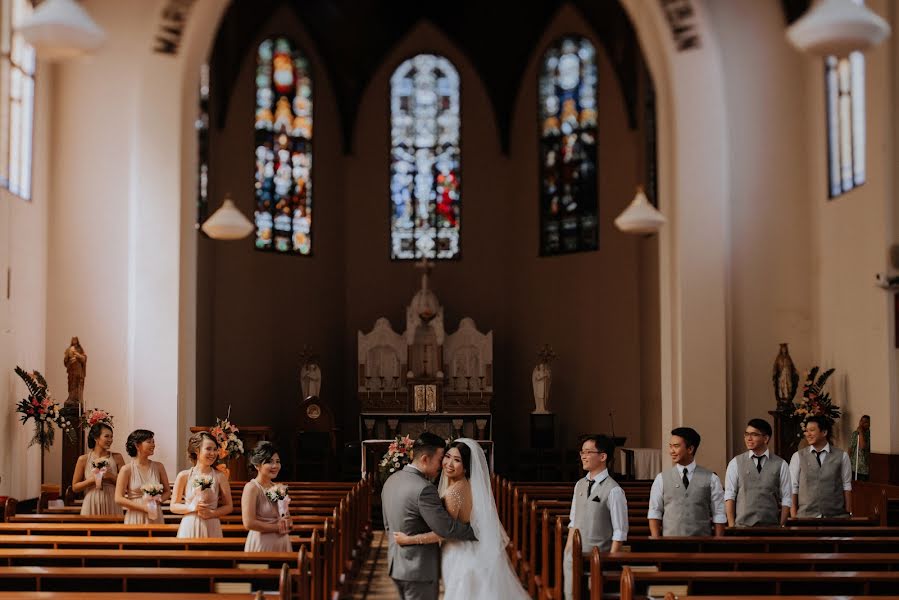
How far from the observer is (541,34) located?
2159 centimetres

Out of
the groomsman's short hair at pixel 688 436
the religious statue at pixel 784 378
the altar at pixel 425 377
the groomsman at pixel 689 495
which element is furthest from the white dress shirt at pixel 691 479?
the altar at pixel 425 377

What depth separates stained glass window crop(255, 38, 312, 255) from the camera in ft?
67.9

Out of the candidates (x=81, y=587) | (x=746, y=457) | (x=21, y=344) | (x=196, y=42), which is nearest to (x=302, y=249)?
(x=196, y=42)

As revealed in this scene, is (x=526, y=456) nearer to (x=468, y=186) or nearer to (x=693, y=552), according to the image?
(x=468, y=186)

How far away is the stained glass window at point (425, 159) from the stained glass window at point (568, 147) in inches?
72.3

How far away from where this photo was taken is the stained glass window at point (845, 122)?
12656 mm

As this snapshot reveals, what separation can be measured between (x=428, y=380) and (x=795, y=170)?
7737mm

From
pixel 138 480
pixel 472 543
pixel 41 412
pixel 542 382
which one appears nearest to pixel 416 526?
pixel 472 543

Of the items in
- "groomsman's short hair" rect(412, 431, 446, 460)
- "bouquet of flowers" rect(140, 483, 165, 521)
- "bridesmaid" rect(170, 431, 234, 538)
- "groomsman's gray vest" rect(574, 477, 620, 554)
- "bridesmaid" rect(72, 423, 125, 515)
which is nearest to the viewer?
"groomsman's short hair" rect(412, 431, 446, 460)

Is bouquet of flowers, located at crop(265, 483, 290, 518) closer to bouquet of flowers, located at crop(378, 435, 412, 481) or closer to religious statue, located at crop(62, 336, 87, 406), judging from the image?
bouquet of flowers, located at crop(378, 435, 412, 481)

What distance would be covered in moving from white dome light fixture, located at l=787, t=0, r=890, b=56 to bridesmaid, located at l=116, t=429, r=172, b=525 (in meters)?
5.09

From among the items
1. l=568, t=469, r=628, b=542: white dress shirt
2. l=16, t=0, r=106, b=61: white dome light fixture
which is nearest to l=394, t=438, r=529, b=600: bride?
l=568, t=469, r=628, b=542: white dress shirt

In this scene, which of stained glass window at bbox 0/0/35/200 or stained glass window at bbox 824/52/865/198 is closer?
stained glass window at bbox 0/0/35/200

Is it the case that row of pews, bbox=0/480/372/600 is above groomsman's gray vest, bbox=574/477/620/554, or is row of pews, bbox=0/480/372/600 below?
below
